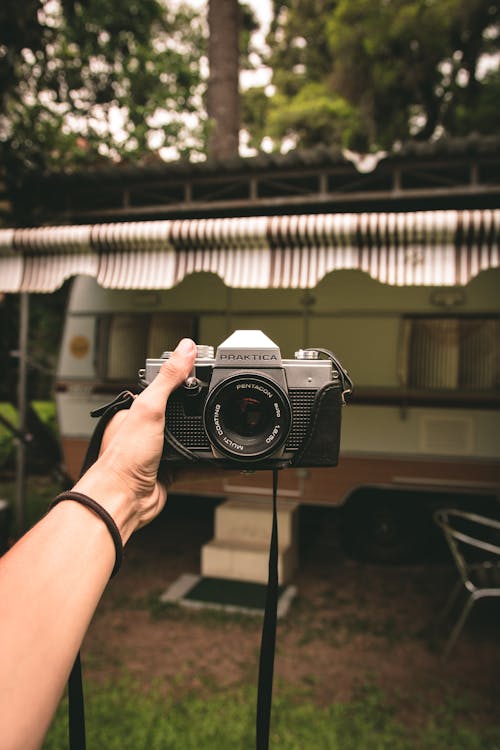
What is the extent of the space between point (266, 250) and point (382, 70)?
900 cm

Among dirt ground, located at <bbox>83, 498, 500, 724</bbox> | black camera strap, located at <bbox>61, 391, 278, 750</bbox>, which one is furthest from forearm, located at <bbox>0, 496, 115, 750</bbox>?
dirt ground, located at <bbox>83, 498, 500, 724</bbox>

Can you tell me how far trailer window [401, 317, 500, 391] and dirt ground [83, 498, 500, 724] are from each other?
1.71 metres

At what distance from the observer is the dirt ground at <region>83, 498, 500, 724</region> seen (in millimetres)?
3270

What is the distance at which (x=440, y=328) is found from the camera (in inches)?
190

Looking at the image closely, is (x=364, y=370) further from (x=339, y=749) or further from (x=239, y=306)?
(x=339, y=749)

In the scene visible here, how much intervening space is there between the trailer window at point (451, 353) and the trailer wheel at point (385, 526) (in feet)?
3.68

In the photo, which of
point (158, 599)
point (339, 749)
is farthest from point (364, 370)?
point (339, 749)

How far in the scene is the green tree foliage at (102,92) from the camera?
6551 mm

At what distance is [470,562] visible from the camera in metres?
4.70

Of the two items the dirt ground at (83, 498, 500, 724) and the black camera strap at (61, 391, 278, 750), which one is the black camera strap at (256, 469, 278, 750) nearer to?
the black camera strap at (61, 391, 278, 750)

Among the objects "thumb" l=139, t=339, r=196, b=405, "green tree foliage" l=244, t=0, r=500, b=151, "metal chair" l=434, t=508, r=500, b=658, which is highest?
"green tree foliage" l=244, t=0, r=500, b=151

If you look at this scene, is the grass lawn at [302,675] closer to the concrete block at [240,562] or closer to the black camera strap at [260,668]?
the concrete block at [240,562]

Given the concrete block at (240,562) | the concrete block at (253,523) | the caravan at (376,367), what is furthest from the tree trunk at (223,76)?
the concrete block at (240,562)

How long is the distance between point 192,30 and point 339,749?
455 inches
